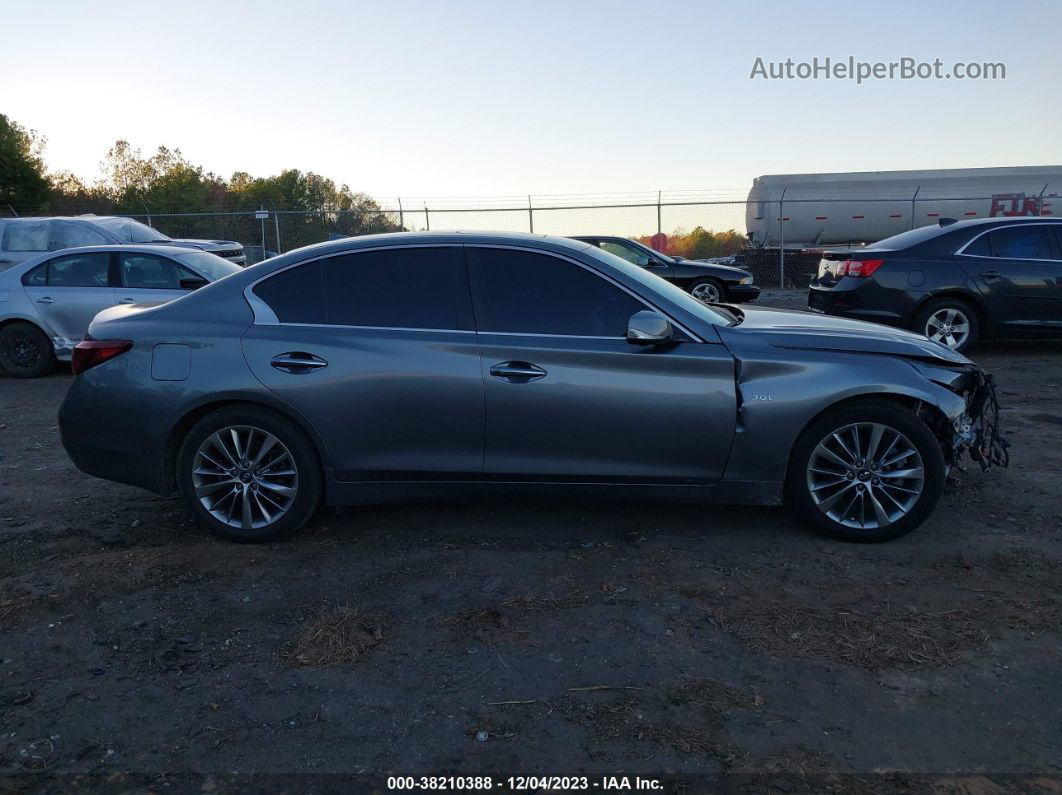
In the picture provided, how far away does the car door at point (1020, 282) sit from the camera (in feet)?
32.4

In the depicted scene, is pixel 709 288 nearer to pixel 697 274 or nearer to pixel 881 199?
pixel 697 274

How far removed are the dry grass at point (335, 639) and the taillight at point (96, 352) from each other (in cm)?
195

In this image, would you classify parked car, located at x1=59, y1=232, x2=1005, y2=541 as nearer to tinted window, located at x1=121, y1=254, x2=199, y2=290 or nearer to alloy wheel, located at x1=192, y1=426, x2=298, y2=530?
alloy wheel, located at x1=192, y1=426, x2=298, y2=530

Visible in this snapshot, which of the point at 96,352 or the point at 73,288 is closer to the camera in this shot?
the point at 96,352

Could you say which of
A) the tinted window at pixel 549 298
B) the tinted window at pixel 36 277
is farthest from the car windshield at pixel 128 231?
the tinted window at pixel 549 298

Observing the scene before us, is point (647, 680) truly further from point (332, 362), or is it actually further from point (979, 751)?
point (332, 362)

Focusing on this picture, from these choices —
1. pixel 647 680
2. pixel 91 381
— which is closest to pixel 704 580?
pixel 647 680

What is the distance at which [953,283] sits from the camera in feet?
32.4

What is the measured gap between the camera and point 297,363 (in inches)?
182

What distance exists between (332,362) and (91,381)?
4.47 ft

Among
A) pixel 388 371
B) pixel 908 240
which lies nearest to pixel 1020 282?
pixel 908 240

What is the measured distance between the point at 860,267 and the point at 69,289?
9.14 meters

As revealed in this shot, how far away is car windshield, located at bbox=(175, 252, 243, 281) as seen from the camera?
33.7 ft

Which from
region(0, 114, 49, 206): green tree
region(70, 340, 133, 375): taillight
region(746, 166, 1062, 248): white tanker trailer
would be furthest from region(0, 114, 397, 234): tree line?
region(70, 340, 133, 375): taillight
